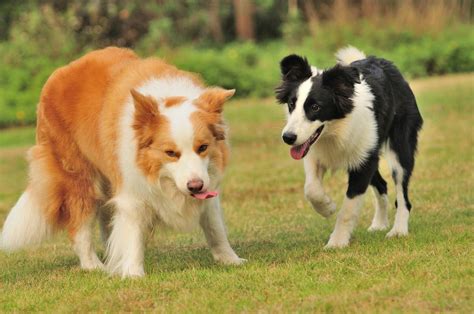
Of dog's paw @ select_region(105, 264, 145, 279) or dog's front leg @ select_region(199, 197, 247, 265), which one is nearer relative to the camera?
dog's paw @ select_region(105, 264, 145, 279)

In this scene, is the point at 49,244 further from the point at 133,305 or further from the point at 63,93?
the point at 133,305

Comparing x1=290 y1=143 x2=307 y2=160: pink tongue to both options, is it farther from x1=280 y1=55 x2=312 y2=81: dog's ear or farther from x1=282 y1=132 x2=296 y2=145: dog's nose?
x1=280 y1=55 x2=312 y2=81: dog's ear

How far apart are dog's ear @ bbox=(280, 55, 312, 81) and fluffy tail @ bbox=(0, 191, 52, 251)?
2.28 metres

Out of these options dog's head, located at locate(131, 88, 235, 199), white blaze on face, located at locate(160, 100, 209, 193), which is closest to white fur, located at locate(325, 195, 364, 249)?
dog's head, located at locate(131, 88, 235, 199)

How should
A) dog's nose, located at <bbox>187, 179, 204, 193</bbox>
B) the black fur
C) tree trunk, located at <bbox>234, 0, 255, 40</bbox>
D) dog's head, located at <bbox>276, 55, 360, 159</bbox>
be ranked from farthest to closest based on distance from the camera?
tree trunk, located at <bbox>234, 0, 255, 40</bbox>, the black fur, dog's head, located at <bbox>276, 55, 360, 159</bbox>, dog's nose, located at <bbox>187, 179, 204, 193</bbox>

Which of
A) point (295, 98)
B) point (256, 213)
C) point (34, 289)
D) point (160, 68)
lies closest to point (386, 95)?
point (295, 98)

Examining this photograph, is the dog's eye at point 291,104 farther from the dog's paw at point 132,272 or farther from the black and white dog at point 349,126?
the dog's paw at point 132,272

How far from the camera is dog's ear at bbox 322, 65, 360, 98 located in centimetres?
709

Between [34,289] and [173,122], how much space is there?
5.29 ft

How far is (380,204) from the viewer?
27.9 ft

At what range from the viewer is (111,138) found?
679 centimetres

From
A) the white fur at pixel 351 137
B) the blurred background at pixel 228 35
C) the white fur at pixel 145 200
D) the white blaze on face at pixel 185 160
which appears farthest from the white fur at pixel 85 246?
the blurred background at pixel 228 35

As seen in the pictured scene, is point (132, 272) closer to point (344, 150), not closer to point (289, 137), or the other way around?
point (289, 137)

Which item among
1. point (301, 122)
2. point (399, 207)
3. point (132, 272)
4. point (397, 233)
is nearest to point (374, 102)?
point (301, 122)
